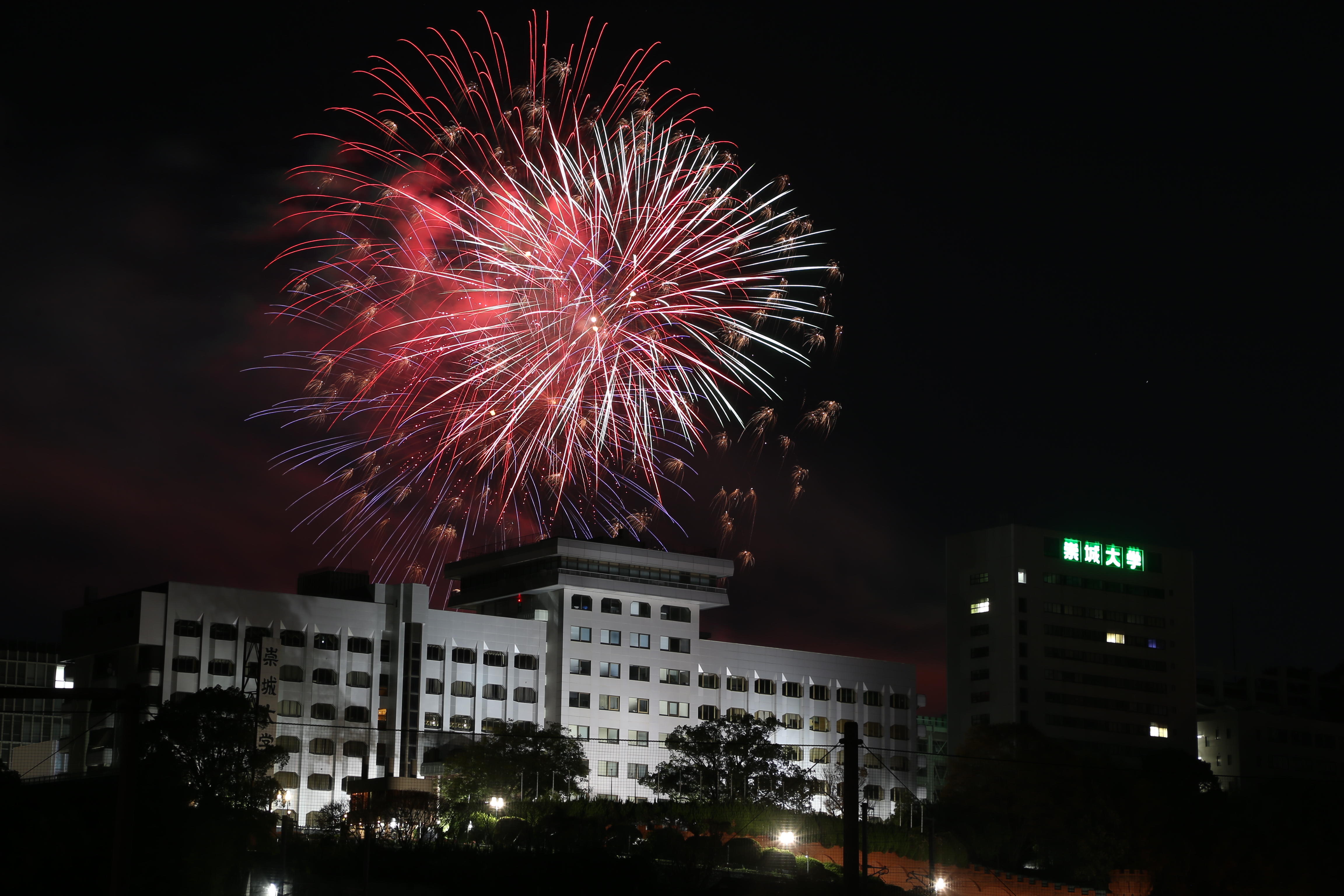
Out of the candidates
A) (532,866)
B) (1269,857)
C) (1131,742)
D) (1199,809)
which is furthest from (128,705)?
(1131,742)

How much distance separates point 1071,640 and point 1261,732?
90.0ft

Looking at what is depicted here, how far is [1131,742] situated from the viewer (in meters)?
120

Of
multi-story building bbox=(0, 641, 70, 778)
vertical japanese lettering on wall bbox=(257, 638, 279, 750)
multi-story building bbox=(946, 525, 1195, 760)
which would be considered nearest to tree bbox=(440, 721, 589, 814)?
vertical japanese lettering on wall bbox=(257, 638, 279, 750)

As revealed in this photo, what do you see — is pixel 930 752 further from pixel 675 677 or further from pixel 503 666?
pixel 503 666

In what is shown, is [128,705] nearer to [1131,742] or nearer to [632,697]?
[632,697]

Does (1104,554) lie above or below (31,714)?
above

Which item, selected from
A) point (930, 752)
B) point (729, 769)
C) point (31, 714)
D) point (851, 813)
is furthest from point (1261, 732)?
point (851, 813)

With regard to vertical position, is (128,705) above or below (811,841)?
above

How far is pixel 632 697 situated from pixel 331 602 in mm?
23041

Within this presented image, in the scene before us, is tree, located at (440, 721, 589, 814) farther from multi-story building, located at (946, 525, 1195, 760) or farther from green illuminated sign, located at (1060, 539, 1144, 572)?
green illuminated sign, located at (1060, 539, 1144, 572)

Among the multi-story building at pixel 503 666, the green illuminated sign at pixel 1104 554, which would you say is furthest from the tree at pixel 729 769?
the green illuminated sign at pixel 1104 554

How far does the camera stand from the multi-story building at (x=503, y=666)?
86.9 metres

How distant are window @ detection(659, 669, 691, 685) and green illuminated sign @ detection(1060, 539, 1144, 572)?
1394 inches

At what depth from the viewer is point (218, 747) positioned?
5938 cm
